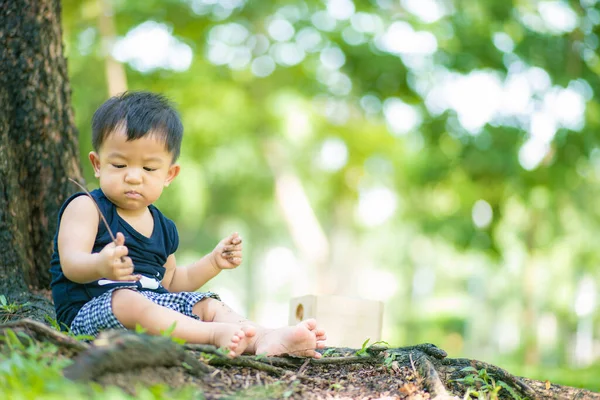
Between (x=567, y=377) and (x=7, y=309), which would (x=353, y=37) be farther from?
(x=7, y=309)

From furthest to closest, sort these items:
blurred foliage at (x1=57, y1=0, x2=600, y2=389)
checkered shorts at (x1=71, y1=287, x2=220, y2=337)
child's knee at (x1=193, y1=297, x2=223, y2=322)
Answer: blurred foliage at (x1=57, y1=0, x2=600, y2=389) < child's knee at (x1=193, y1=297, x2=223, y2=322) < checkered shorts at (x1=71, y1=287, x2=220, y2=337)

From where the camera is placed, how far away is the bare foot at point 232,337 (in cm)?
272

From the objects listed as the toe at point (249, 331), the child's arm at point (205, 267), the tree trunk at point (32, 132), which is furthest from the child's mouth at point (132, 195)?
the tree trunk at point (32, 132)

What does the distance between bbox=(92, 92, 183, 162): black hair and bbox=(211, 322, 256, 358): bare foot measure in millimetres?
824

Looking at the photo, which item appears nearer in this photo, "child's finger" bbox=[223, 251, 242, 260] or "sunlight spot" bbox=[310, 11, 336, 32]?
"child's finger" bbox=[223, 251, 242, 260]

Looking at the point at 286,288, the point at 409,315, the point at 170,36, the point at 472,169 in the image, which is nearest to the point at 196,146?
the point at 170,36

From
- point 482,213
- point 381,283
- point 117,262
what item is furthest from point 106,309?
point 381,283

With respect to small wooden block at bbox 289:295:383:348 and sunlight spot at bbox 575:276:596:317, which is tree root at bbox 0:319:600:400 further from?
sunlight spot at bbox 575:276:596:317

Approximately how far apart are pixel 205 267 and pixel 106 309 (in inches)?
27.9

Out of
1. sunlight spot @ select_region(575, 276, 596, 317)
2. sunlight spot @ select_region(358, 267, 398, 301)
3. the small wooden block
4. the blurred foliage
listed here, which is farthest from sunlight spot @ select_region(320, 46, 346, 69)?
sunlight spot @ select_region(358, 267, 398, 301)

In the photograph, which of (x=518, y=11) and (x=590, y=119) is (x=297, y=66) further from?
(x=590, y=119)

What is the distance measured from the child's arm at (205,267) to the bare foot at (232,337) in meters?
0.50

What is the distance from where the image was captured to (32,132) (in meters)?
3.94

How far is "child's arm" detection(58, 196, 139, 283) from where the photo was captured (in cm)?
251
